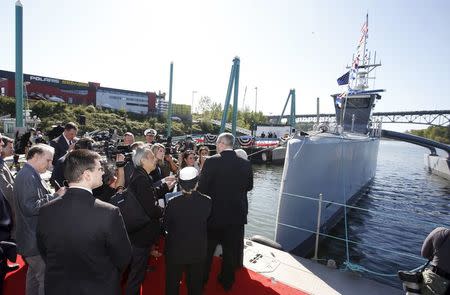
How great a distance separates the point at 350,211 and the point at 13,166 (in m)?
13.0

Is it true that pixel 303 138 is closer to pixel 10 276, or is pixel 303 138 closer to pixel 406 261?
pixel 406 261

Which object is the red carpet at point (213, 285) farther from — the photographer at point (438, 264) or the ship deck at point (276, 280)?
the photographer at point (438, 264)

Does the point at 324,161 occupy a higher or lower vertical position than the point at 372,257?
higher

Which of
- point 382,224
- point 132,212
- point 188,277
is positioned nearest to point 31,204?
point 132,212

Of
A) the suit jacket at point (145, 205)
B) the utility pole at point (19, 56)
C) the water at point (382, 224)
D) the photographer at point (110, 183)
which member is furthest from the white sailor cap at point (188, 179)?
the utility pole at point (19, 56)

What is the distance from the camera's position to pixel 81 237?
5.84 feet

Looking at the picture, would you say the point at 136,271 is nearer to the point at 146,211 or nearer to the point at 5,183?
the point at 146,211

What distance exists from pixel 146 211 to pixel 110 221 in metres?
1.07

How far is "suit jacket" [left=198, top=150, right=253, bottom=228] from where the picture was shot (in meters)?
3.57

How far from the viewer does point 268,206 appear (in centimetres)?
1270

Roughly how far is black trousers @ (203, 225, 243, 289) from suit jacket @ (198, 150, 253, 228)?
11 cm

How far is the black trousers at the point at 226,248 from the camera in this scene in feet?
12.0

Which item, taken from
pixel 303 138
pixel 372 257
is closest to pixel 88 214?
pixel 303 138

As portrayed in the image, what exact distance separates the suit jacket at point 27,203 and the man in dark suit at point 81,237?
3.03ft
